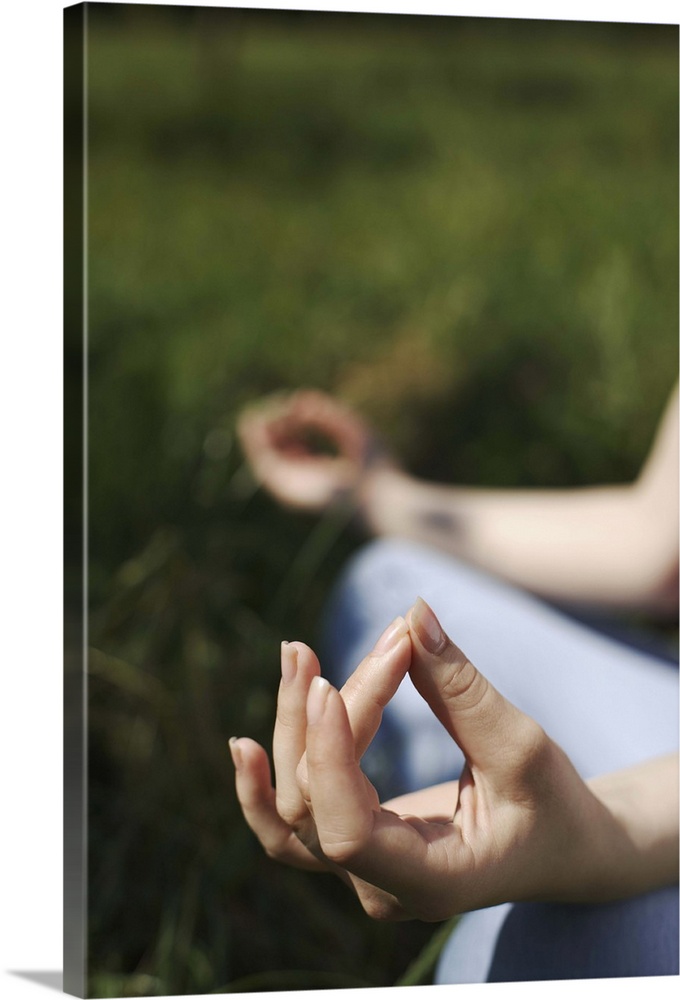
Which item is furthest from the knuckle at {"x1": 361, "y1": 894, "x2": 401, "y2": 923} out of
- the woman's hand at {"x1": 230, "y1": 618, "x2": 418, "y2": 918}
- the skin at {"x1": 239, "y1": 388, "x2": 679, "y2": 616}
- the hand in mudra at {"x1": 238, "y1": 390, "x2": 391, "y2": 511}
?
the hand in mudra at {"x1": 238, "y1": 390, "x2": 391, "y2": 511}

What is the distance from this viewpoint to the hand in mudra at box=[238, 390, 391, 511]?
55 cm

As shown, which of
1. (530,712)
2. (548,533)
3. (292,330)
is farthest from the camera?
(292,330)

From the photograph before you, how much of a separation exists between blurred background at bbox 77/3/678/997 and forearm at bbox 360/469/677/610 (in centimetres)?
3

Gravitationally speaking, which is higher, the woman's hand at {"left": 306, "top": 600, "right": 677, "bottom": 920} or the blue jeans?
the woman's hand at {"left": 306, "top": 600, "right": 677, "bottom": 920}

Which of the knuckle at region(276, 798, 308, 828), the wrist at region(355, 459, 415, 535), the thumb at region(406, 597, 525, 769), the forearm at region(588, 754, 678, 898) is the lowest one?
the wrist at region(355, 459, 415, 535)

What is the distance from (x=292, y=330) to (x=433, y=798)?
0.51 meters

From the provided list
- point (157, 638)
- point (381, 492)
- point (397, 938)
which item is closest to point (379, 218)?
point (381, 492)

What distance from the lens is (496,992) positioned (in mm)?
284

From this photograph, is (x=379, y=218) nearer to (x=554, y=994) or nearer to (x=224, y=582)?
(x=224, y=582)

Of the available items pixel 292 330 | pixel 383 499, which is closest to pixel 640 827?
pixel 383 499

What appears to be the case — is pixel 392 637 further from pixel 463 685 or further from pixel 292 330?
pixel 292 330

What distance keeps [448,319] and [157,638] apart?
381mm

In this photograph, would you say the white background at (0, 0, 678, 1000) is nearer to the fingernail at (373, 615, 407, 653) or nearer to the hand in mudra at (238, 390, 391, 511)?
the fingernail at (373, 615, 407, 653)

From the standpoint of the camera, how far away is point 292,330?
721mm
